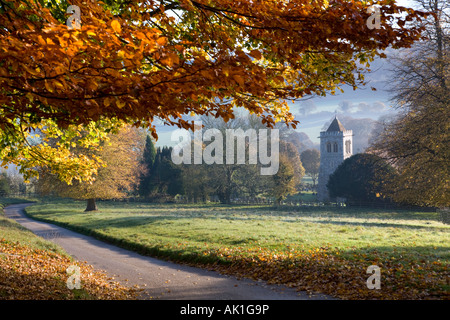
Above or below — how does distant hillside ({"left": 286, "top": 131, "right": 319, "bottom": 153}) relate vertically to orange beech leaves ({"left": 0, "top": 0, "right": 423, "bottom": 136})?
above

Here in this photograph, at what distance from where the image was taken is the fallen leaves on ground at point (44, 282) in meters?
6.83

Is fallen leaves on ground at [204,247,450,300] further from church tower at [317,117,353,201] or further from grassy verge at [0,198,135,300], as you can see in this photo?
church tower at [317,117,353,201]

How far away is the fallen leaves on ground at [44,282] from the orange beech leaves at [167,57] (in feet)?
10.4

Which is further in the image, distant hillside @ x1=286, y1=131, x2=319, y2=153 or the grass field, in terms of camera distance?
distant hillside @ x1=286, y1=131, x2=319, y2=153

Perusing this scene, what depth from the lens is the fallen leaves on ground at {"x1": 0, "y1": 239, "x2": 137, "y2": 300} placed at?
6832mm

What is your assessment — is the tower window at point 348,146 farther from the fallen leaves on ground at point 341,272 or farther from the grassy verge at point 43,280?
the grassy verge at point 43,280

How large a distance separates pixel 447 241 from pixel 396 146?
4540mm

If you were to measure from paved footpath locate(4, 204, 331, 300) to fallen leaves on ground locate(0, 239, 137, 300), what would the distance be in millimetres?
662

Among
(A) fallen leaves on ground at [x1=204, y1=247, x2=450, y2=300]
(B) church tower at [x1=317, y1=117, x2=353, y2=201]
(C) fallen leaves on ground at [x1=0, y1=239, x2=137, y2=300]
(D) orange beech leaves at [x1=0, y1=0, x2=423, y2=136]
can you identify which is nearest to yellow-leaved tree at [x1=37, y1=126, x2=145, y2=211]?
(C) fallen leaves on ground at [x1=0, y1=239, x2=137, y2=300]

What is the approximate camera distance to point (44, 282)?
7.88 meters

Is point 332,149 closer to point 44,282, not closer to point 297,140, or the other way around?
point 297,140

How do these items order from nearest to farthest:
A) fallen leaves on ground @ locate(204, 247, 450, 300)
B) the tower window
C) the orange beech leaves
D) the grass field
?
the orange beech leaves
fallen leaves on ground @ locate(204, 247, 450, 300)
the grass field
the tower window
